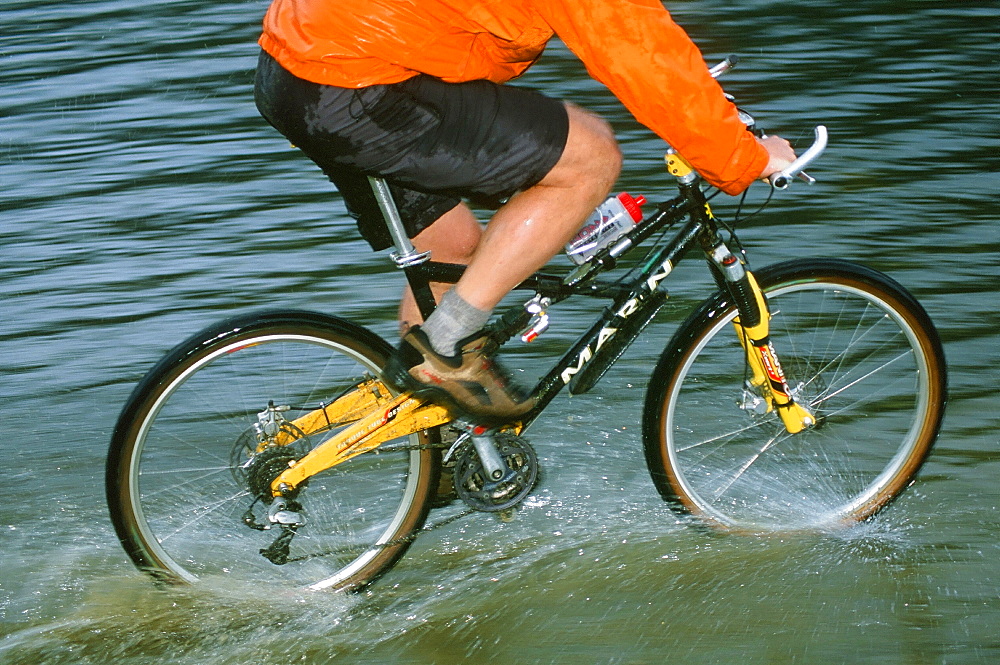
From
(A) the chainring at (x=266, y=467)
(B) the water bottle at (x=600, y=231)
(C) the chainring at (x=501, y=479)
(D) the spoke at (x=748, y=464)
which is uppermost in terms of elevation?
(B) the water bottle at (x=600, y=231)

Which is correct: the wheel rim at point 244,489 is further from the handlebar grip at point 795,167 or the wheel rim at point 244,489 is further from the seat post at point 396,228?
the handlebar grip at point 795,167

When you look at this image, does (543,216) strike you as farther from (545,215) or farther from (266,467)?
(266,467)

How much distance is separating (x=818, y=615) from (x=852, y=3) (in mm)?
8187

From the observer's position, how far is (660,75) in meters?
2.85

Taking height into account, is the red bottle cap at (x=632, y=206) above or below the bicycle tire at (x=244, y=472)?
above

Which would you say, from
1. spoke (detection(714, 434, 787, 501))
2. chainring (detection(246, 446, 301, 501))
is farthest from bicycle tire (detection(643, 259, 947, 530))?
chainring (detection(246, 446, 301, 501))

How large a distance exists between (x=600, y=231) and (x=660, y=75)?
0.61 metres

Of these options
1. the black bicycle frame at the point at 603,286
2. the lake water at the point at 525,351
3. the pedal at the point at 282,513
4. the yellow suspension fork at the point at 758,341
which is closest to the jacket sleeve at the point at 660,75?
the black bicycle frame at the point at 603,286

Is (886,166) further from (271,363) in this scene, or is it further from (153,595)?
(153,595)

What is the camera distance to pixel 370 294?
5523 mm

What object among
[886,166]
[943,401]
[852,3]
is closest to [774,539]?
[943,401]

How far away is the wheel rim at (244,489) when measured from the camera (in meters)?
3.46

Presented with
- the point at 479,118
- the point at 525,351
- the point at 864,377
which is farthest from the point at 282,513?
the point at 864,377

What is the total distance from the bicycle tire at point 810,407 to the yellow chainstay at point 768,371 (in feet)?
0.23
